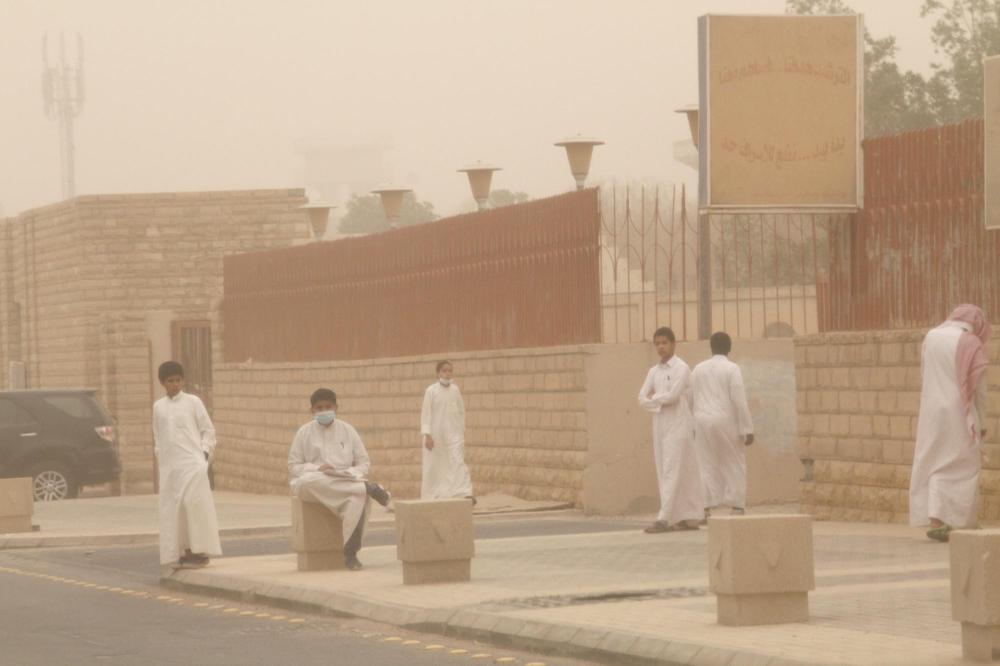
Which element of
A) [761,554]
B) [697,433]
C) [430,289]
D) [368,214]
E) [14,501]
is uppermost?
[368,214]

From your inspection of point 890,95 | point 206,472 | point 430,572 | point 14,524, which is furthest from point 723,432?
point 890,95

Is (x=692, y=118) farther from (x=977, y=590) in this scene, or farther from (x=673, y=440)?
(x=977, y=590)

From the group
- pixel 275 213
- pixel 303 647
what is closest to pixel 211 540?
pixel 303 647

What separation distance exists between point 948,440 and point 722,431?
10.3 feet

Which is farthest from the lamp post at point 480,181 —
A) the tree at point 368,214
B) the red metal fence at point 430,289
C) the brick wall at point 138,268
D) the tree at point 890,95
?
the tree at point 368,214

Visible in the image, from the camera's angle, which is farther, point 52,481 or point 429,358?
point 52,481

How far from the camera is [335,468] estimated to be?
16375mm

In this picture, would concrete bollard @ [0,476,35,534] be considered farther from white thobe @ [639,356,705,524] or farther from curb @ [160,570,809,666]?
curb @ [160,570,809,666]

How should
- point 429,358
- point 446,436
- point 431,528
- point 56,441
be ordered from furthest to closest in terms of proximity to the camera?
point 56,441 < point 429,358 < point 446,436 < point 431,528

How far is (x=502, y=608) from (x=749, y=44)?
918 cm

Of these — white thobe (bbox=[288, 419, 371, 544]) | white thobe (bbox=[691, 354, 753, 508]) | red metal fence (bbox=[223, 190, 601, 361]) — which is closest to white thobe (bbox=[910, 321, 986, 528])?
white thobe (bbox=[691, 354, 753, 508])

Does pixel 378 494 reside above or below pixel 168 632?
above

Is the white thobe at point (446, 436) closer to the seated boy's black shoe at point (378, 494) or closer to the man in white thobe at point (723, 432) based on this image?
the man in white thobe at point (723, 432)

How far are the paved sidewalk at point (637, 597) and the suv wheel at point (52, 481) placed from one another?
572 inches
